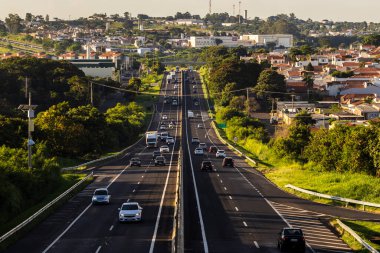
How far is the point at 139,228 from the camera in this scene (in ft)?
121

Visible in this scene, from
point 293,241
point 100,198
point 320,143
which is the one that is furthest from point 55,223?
point 320,143

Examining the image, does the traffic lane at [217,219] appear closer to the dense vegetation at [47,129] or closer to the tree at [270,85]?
the dense vegetation at [47,129]

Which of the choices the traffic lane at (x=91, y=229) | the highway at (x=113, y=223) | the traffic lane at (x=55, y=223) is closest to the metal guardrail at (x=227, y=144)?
the highway at (x=113, y=223)

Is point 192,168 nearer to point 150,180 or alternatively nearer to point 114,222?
point 150,180

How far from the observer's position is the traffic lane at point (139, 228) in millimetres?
32031

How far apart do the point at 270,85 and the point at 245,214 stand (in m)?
113

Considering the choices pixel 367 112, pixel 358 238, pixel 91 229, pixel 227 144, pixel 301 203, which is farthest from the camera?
pixel 367 112

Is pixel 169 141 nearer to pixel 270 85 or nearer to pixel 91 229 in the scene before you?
pixel 270 85

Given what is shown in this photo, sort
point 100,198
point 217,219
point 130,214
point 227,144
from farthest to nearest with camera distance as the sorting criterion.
→ point 227,144, point 100,198, point 217,219, point 130,214

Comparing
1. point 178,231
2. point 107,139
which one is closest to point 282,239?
point 178,231

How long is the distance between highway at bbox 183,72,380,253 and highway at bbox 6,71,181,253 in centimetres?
138

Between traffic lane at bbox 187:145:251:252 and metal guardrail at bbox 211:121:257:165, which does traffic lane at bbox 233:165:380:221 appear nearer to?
traffic lane at bbox 187:145:251:252

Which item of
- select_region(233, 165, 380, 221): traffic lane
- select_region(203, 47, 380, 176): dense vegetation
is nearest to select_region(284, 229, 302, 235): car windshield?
select_region(233, 165, 380, 221): traffic lane

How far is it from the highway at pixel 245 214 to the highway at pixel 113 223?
138 centimetres
